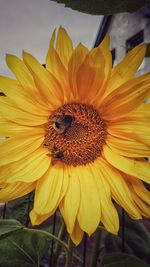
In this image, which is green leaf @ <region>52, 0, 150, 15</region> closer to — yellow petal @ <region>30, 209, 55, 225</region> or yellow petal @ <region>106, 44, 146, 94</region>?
yellow petal @ <region>106, 44, 146, 94</region>

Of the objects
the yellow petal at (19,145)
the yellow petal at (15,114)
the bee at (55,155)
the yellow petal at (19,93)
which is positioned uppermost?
the yellow petal at (19,93)

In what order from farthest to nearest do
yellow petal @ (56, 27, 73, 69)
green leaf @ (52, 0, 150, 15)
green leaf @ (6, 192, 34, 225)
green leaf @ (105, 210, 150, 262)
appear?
green leaf @ (105, 210, 150, 262) < green leaf @ (6, 192, 34, 225) < yellow petal @ (56, 27, 73, 69) < green leaf @ (52, 0, 150, 15)

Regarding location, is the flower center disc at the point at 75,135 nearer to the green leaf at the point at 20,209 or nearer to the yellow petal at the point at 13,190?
the yellow petal at the point at 13,190

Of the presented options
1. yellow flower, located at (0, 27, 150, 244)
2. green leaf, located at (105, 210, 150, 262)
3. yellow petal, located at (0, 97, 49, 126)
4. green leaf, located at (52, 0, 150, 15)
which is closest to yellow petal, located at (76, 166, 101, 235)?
yellow flower, located at (0, 27, 150, 244)

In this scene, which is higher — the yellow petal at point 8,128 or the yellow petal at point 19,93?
the yellow petal at point 19,93

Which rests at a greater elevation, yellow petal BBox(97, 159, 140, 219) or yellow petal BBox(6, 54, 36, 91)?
yellow petal BBox(6, 54, 36, 91)

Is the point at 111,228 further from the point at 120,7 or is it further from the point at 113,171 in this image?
the point at 120,7

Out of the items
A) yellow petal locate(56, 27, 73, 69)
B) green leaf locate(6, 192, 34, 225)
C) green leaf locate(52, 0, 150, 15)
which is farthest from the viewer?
green leaf locate(6, 192, 34, 225)

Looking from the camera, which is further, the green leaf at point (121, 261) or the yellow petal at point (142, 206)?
the green leaf at point (121, 261)

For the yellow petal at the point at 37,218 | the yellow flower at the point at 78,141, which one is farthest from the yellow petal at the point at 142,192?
the yellow petal at the point at 37,218
